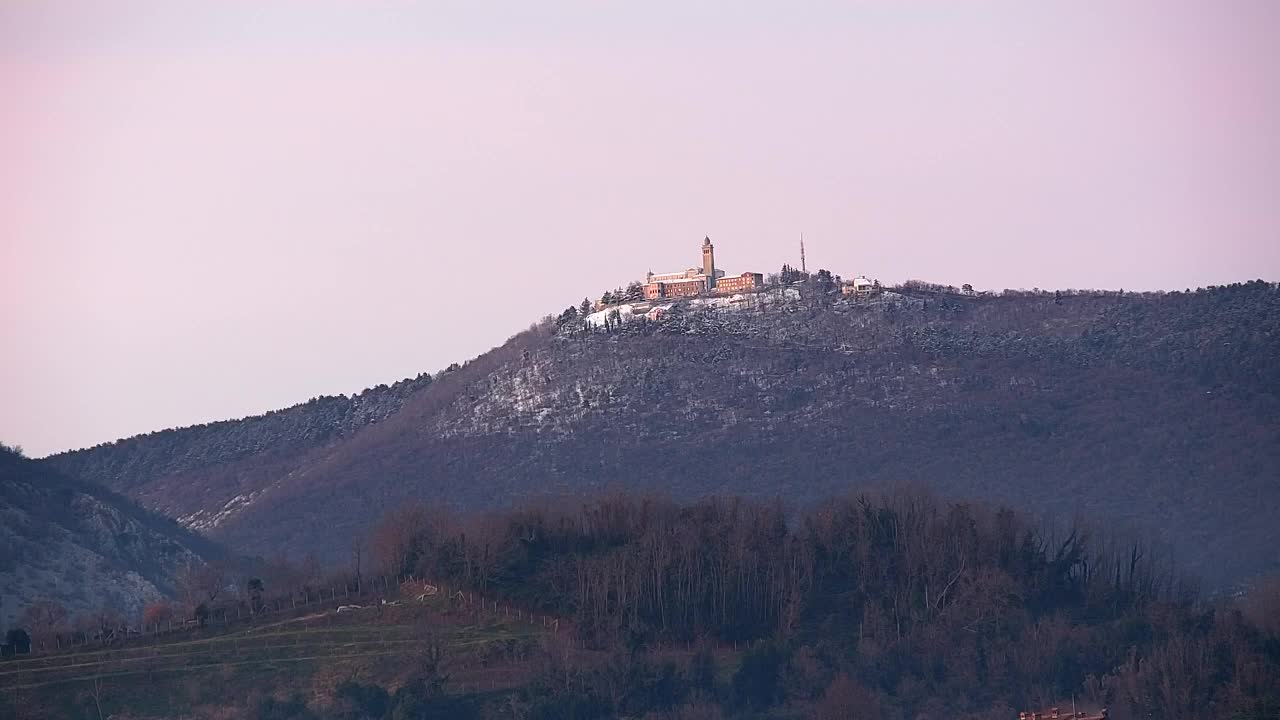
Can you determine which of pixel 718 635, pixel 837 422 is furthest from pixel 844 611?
pixel 837 422

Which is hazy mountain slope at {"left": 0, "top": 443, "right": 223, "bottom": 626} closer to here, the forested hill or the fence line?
the fence line

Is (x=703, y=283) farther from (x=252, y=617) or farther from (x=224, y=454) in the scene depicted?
(x=252, y=617)

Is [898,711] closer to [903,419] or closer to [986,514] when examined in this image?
[986,514]

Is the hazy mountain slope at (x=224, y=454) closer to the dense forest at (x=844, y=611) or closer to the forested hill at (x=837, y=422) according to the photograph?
the forested hill at (x=837, y=422)

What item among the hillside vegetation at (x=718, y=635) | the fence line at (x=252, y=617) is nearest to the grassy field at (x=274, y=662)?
the hillside vegetation at (x=718, y=635)

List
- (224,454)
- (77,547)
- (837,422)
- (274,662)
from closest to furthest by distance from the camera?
(274,662)
(77,547)
(837,422)
(224,454)

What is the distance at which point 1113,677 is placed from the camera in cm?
7481

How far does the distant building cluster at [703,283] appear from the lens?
164500 mm

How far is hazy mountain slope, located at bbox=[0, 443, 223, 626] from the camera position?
324 ft

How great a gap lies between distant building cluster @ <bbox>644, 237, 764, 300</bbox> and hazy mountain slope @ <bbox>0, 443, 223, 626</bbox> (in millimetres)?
51056

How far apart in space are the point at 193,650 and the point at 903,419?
69597 mm

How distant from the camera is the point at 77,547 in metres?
106

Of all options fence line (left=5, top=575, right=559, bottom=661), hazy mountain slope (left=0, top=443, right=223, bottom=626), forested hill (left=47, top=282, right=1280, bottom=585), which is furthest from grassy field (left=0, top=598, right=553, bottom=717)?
forested hill (left=47, top=282, right=1280, bottom=585)

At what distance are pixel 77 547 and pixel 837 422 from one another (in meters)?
53.9
